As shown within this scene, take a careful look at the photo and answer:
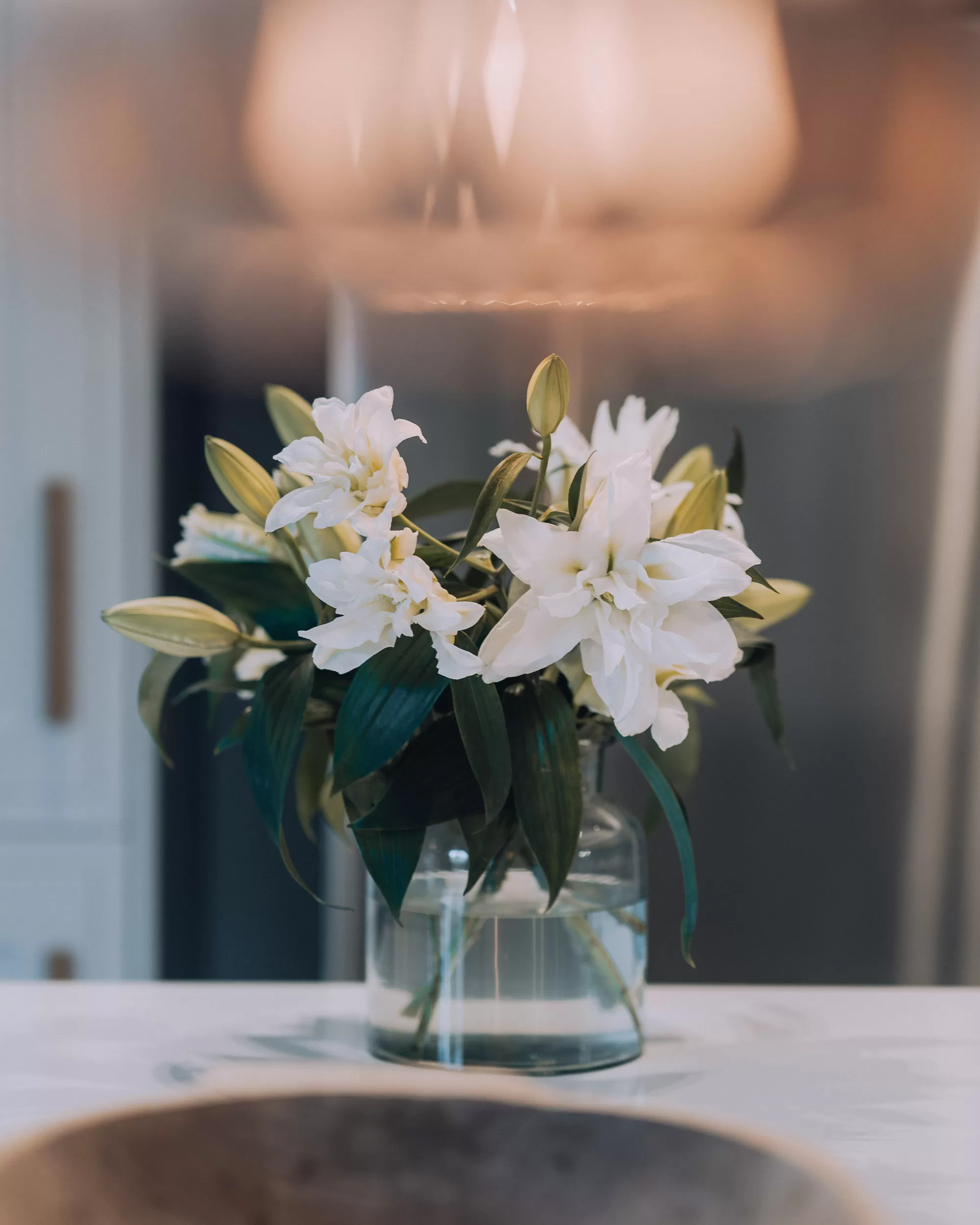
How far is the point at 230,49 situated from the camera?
1.38 metres

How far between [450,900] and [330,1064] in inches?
4.2

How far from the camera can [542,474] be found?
19.3 inches

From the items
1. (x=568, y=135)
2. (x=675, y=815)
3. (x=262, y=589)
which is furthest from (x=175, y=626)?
(x=568, y=135)

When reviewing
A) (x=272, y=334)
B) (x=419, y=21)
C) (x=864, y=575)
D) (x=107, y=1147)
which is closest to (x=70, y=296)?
(x=272, y=334)

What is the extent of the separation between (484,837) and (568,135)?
41.1 inches

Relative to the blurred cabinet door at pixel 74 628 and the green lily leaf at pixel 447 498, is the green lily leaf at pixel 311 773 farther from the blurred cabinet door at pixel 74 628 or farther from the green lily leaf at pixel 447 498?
the blurred cabinet door at pixel 74 628

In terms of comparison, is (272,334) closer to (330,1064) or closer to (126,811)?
(126,811)

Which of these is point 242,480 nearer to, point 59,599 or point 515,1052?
point 515,1052

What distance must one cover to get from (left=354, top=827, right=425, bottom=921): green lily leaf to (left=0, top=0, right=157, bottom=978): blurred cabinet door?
91cm

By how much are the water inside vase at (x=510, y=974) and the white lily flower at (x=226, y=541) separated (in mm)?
185

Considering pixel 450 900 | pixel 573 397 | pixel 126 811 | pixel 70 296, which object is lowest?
pixel 126 811

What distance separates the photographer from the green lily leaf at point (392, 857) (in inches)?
19.3

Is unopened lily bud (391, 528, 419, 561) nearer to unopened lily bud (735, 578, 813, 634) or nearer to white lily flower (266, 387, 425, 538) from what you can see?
white lily flower (266, 387, 425, 538)

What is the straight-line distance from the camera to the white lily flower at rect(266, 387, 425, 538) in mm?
449
